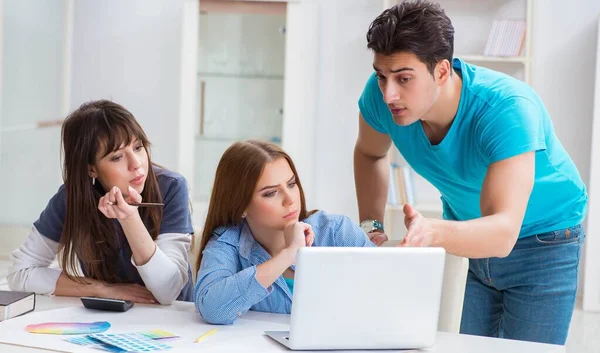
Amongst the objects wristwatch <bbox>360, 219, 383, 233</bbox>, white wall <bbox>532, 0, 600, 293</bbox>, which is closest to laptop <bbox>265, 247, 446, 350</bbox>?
wristwatch <bbox>360, 219, 383, 233</bbox>

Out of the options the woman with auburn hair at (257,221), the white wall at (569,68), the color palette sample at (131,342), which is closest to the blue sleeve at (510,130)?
the woman with auburn hair at (257,221)

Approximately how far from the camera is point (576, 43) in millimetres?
4695

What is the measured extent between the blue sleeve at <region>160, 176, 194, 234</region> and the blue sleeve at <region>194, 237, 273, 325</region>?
338 millimetres

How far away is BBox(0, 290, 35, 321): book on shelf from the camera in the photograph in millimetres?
1823

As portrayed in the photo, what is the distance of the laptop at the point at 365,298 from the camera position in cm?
153

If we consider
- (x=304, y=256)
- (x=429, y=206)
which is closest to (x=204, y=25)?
(x=429, y=206)

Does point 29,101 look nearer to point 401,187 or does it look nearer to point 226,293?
point 401,187

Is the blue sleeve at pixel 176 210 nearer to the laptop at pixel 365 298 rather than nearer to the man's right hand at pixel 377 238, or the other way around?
the man's right hand at pixel 377 238

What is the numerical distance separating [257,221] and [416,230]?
0.52 m

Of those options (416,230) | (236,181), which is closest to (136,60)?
(236,181)

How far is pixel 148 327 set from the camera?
69.6 inches

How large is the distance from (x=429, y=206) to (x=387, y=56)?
9.77 feet

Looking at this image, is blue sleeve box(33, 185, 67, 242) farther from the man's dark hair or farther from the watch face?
the man's dark hair

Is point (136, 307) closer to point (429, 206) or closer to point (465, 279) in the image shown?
point (465, 279)
